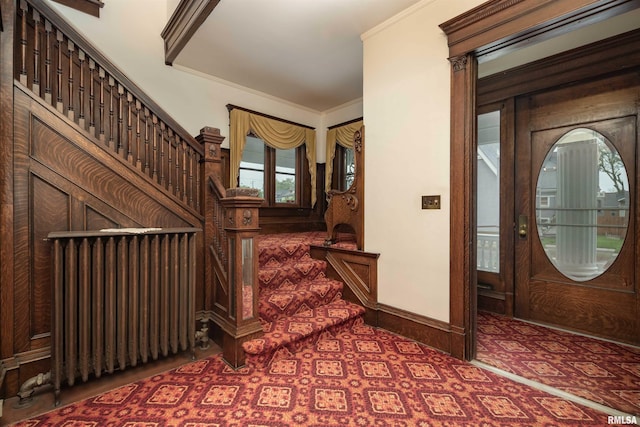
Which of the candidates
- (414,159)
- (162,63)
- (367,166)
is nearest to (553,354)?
(414,159)

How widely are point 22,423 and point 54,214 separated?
122cm

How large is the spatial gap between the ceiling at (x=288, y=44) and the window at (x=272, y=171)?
0.95 meters

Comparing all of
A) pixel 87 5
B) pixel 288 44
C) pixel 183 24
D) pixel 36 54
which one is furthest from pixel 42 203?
pixel 288 44

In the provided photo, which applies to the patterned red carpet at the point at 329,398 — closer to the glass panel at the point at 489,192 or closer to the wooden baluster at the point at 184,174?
the wooden baluster at the point at 184,174

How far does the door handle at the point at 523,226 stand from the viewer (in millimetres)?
2977

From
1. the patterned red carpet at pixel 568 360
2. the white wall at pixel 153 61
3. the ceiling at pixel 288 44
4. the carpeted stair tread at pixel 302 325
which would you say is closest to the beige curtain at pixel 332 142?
the ceiling at pixel 288 44

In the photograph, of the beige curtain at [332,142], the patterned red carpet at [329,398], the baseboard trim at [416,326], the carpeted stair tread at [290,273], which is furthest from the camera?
the beige curtain at [332,142]

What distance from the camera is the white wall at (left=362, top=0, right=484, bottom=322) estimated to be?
7.47 feet

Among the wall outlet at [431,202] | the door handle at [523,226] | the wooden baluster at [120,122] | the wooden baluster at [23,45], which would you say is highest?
the wooden baluster at [23,45]

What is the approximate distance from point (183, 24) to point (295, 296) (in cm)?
297

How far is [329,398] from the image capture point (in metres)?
1.68

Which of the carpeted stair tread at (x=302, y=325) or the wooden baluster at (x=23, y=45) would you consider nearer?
the wooden baluster at (x=23, y=45)

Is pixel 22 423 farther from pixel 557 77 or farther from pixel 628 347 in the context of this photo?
pixel 557 77

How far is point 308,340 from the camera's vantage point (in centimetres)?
231
